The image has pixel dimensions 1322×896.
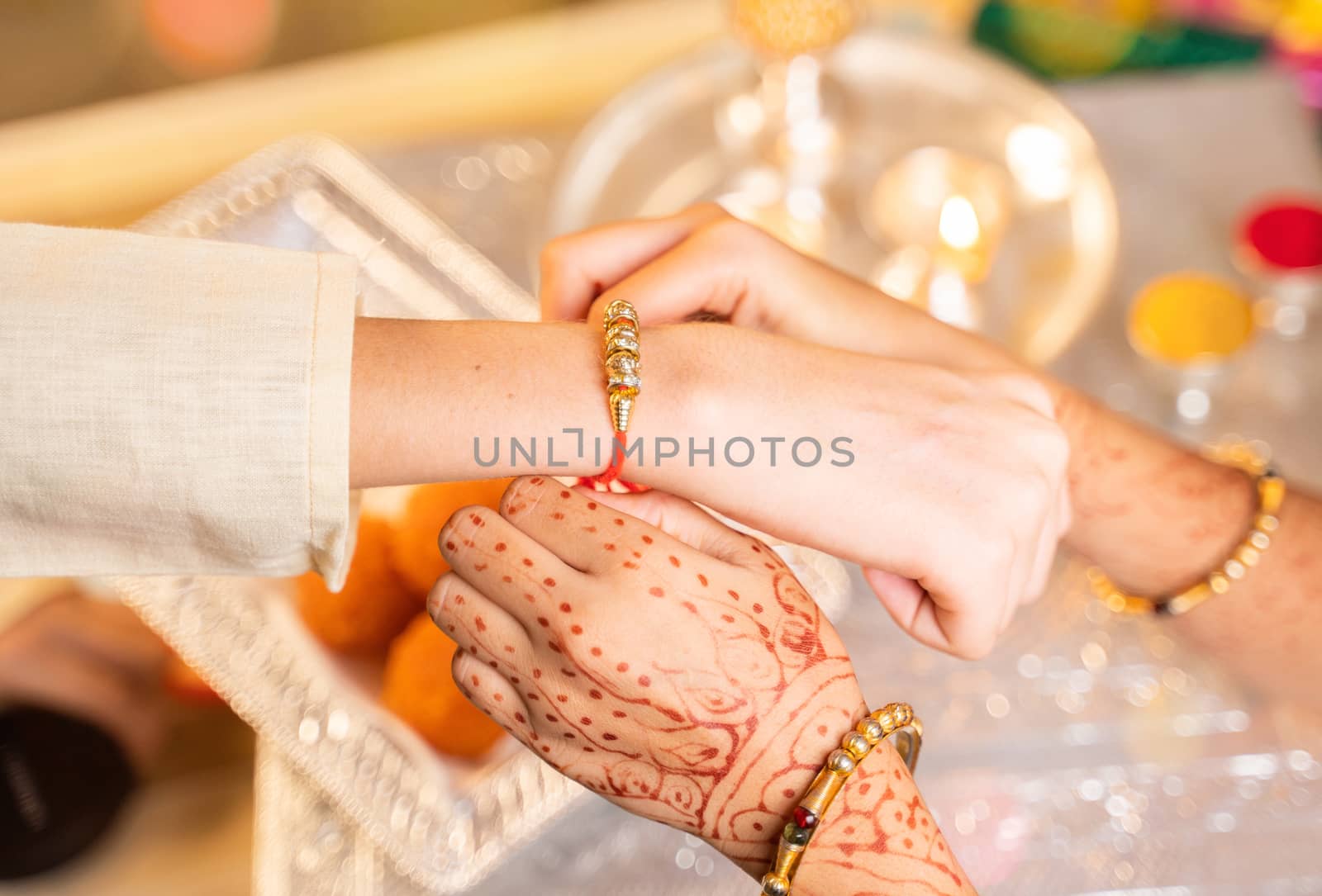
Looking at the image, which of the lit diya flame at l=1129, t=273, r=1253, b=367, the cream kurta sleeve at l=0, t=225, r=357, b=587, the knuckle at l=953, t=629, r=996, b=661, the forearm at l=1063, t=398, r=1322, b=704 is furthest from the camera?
the lit diya flame at l=1129, t=273, r=1253, b=367

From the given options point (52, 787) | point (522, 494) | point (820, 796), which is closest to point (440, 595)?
point (522, 494)

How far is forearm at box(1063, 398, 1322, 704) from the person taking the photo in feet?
2.45

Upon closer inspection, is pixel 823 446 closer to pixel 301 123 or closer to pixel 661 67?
pixel 661 67

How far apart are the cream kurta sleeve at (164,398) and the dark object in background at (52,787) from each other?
0.40 meters

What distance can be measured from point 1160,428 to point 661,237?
0.55m

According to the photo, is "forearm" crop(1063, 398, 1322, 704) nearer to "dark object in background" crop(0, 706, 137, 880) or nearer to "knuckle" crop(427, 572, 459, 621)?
"knuckle" crop(427, 572, 459, 621)

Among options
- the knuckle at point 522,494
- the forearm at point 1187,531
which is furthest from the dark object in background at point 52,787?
the forearm at point 1187,531

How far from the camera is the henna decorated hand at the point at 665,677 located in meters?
0.52

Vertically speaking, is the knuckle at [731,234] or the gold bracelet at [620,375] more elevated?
the knuckle at [731,234]

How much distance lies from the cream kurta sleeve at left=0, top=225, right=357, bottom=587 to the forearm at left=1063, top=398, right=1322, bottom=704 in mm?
504

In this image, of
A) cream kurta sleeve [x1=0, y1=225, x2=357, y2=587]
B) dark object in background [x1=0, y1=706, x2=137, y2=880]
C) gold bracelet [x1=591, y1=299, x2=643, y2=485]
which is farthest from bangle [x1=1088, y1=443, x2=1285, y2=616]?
dark object in background [x1=0, y1=706, x2=137, y2=880]

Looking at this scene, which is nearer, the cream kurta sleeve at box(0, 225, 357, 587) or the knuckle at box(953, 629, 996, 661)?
the cream kurta sleeve at box(0, 225, 357, 587)

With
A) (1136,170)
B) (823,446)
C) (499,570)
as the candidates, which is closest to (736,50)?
(1136,170)

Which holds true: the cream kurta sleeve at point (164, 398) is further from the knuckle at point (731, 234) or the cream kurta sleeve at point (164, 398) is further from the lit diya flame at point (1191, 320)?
the lit diya flame at point (1191, 320)
